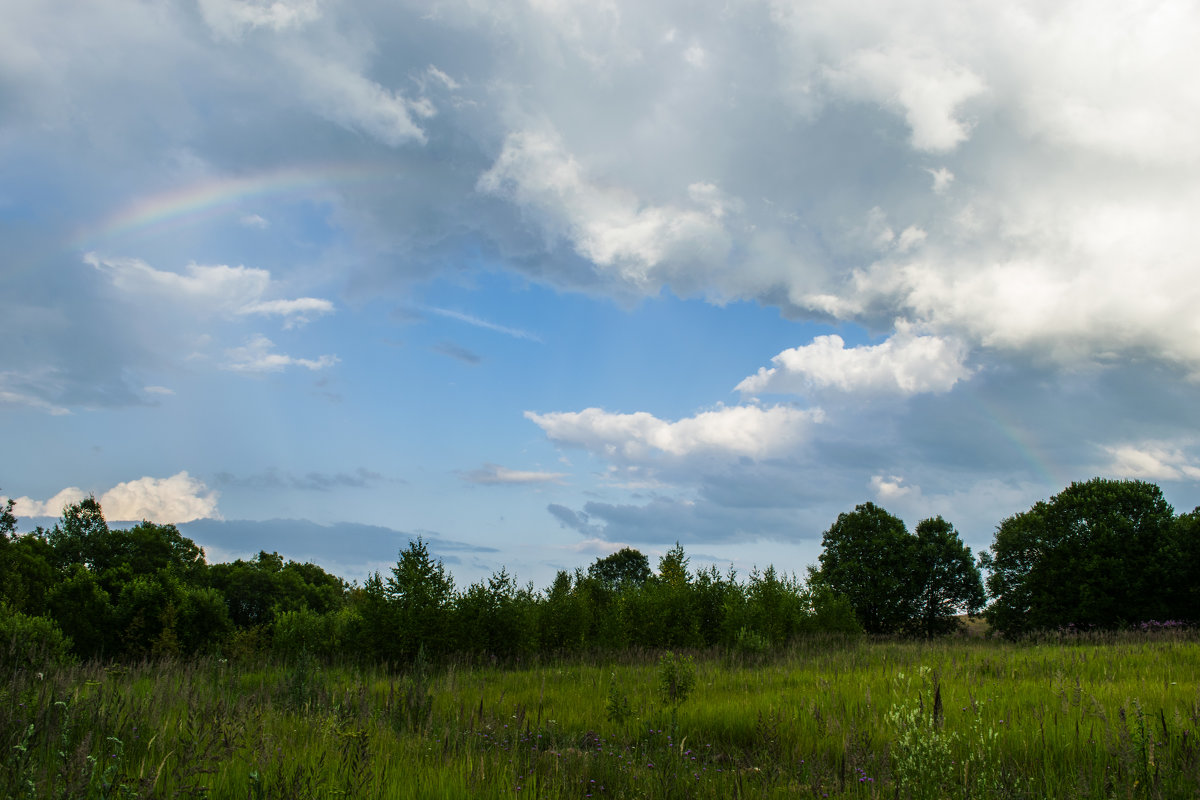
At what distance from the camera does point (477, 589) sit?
19062 mm

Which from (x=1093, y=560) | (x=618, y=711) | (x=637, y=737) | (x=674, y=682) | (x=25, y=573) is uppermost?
(x=1093, y=560)

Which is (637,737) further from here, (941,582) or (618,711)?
(941,582)

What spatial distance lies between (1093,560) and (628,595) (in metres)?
29.1

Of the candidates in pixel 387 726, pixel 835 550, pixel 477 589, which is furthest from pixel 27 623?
pixel 835 550

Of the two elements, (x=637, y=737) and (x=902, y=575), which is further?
(x=902, y=575)

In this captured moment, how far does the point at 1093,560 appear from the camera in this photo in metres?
36.2

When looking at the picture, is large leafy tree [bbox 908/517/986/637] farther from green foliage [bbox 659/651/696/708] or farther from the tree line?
green foliage [bbox 659/651/696/708]

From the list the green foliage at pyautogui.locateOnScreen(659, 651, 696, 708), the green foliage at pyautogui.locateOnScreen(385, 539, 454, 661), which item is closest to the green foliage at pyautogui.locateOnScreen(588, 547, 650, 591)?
the green foliage at pyautogui.locateOnScreen(385, 539, 454, 661)

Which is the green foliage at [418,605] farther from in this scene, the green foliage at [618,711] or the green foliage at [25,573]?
the green foliage at [25,573]

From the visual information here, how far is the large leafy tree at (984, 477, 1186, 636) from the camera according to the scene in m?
35.4

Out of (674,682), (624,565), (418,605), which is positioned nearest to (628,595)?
(418,605)

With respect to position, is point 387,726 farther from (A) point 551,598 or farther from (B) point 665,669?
(A) point 551,598

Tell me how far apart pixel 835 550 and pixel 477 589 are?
120 ft

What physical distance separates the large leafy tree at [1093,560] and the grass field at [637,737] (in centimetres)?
2795
